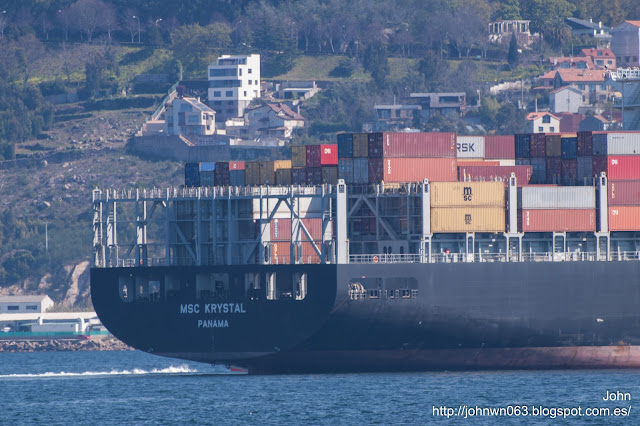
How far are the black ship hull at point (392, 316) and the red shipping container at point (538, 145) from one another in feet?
25.8

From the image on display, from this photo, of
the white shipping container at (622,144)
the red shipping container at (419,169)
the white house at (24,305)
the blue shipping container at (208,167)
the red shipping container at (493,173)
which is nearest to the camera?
the red shipping container at (419,169)

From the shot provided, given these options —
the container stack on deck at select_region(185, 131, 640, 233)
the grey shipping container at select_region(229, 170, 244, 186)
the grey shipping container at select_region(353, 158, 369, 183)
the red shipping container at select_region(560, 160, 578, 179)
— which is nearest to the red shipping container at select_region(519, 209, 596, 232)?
the container stack on deck at select_region(185, 131, 640, 233)

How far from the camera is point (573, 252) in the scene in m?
81.9

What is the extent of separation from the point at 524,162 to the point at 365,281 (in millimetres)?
13994

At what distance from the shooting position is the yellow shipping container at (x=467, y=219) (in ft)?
260

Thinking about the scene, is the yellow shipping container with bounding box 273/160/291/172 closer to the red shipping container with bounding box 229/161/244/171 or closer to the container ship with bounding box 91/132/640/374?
the red shipping container with bounding box 229/161/244/171

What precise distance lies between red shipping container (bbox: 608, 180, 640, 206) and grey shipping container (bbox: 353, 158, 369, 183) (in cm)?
1291

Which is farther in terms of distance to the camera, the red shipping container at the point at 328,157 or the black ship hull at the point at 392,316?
the red shipping container at the point at 328,157

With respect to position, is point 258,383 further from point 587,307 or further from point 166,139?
point 166,139

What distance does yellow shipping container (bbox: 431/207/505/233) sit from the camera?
260 ft

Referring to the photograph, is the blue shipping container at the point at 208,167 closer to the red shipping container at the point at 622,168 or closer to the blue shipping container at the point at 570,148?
the blue shipping container at the point at 570,148

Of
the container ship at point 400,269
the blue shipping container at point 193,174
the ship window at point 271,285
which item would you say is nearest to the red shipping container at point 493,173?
the container ship at point 400,269

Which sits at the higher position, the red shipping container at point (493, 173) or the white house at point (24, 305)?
the red shipping container at point (493, 173)

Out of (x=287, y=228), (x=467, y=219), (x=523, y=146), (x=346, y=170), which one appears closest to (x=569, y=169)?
(x=523, y=146)
